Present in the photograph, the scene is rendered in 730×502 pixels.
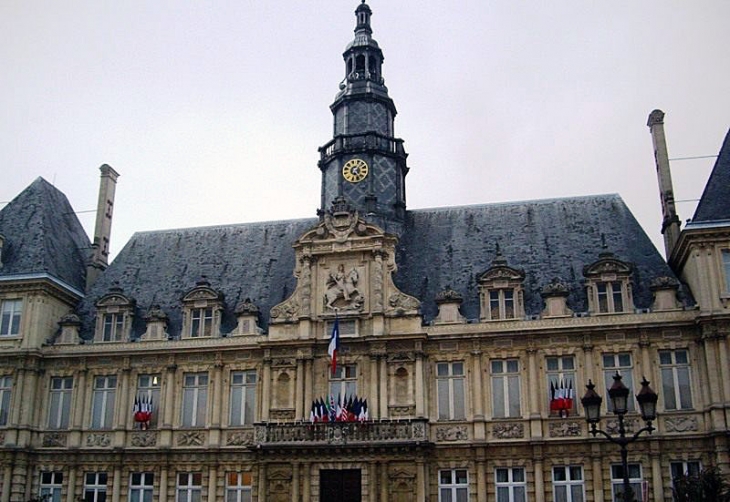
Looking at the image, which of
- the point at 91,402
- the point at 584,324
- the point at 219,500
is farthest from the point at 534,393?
the point at 91,402

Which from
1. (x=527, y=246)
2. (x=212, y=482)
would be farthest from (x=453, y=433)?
(x=212, y=482)

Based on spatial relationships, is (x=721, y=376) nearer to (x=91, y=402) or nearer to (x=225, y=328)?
(x=225, y=328)

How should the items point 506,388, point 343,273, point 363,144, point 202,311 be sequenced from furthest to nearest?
point 363,144, point 202,311, point 343,273, point 506,388

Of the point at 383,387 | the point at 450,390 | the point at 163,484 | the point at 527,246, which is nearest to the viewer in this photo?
the point at 450,390

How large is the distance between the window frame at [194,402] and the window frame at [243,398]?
49.7 inches

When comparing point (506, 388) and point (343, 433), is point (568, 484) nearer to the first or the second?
point (506, 388)

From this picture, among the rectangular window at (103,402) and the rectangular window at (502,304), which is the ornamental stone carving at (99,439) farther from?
the rectangular window at (502,304)

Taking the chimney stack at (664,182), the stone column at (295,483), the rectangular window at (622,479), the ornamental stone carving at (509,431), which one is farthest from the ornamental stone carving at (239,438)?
the chimney stack at (664,182)

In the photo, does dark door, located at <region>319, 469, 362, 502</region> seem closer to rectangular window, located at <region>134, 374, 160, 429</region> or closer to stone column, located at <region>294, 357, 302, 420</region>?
stone column, located at <region>294, 357, 302, 420</region>

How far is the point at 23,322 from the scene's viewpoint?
42.2 m

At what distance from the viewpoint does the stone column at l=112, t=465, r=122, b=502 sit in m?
39.4

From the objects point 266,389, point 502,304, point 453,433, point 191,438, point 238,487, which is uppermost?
point 502,304

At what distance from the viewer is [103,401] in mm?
41438

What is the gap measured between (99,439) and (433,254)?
18.9m
